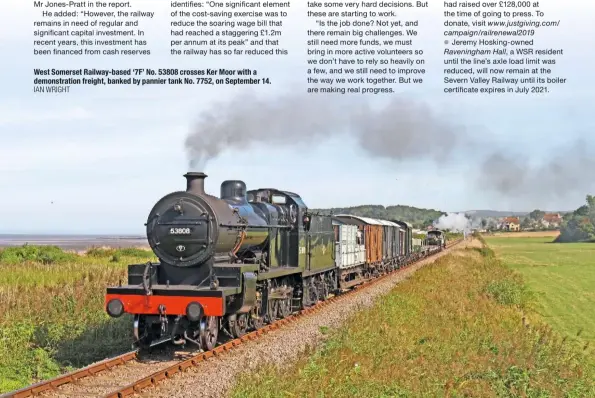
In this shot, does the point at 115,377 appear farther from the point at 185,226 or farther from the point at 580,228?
the point at 580,228

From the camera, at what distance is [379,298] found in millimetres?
19719

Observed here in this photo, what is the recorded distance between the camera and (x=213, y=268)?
1202 cm

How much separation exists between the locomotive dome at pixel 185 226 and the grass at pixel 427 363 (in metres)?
3.08

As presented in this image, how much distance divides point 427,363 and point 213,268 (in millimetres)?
4533

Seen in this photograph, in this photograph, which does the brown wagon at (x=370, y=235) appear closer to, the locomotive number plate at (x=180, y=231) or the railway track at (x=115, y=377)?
the locomotive number plate at (x=180, y=231)

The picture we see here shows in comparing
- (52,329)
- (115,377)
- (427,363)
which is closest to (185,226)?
(115,377)

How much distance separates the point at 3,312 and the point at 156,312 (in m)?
5.72

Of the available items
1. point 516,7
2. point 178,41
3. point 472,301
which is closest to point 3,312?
point 178,41

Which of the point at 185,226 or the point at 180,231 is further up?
the point at 185,226

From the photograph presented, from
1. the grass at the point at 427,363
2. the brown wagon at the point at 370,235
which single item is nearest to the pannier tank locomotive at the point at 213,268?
the grass at the point at 427,363

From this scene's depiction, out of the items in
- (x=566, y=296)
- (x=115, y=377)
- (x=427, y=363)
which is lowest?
(x=566, y=296)

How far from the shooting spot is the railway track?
8.94 m

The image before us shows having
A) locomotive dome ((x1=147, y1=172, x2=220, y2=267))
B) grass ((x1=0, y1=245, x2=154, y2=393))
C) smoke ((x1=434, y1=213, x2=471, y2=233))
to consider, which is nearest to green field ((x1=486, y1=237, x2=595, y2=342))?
locomotive dome ((x1=147, y1=172, x2=220, y2=267))

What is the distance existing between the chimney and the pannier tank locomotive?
0.07ft
